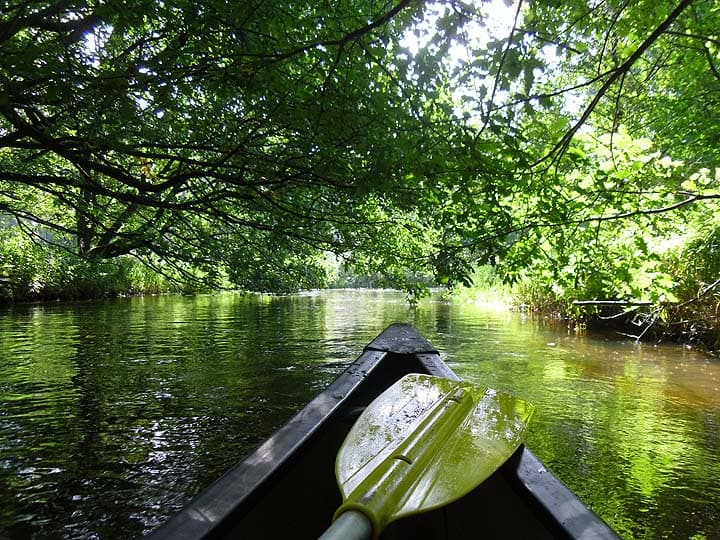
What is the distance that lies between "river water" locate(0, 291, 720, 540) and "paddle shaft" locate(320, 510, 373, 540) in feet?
6.10

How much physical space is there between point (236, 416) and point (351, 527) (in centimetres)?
329

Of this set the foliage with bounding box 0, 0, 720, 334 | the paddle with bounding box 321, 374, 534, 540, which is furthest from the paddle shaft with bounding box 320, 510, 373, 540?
the foliage with bounding box 0, 0, 720, 334

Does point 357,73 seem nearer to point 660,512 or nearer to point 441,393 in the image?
point 441,393

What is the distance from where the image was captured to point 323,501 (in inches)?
83.0

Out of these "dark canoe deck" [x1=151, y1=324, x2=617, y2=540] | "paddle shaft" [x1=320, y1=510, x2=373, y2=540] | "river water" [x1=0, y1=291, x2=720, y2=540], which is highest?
"paddle shaft" [x1=320, y1=510, x2=373, y2=540]

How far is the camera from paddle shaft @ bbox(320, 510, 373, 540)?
1021 mm

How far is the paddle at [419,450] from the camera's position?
1219 mm

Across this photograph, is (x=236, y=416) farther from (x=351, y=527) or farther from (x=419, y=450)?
(x=351, y=527)

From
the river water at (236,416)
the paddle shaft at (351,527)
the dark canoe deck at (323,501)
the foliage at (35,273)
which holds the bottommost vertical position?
the river water at (236,416)

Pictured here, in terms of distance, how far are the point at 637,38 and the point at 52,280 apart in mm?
17919

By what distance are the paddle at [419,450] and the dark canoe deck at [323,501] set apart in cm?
16

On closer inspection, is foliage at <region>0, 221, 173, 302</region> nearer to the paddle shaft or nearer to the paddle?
the paddle

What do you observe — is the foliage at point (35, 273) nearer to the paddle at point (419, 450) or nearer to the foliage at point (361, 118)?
the foliage at point (361, 118)

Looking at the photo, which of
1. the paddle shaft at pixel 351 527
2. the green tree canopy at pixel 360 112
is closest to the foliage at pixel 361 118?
the green tree canopy at pixel 360 112
